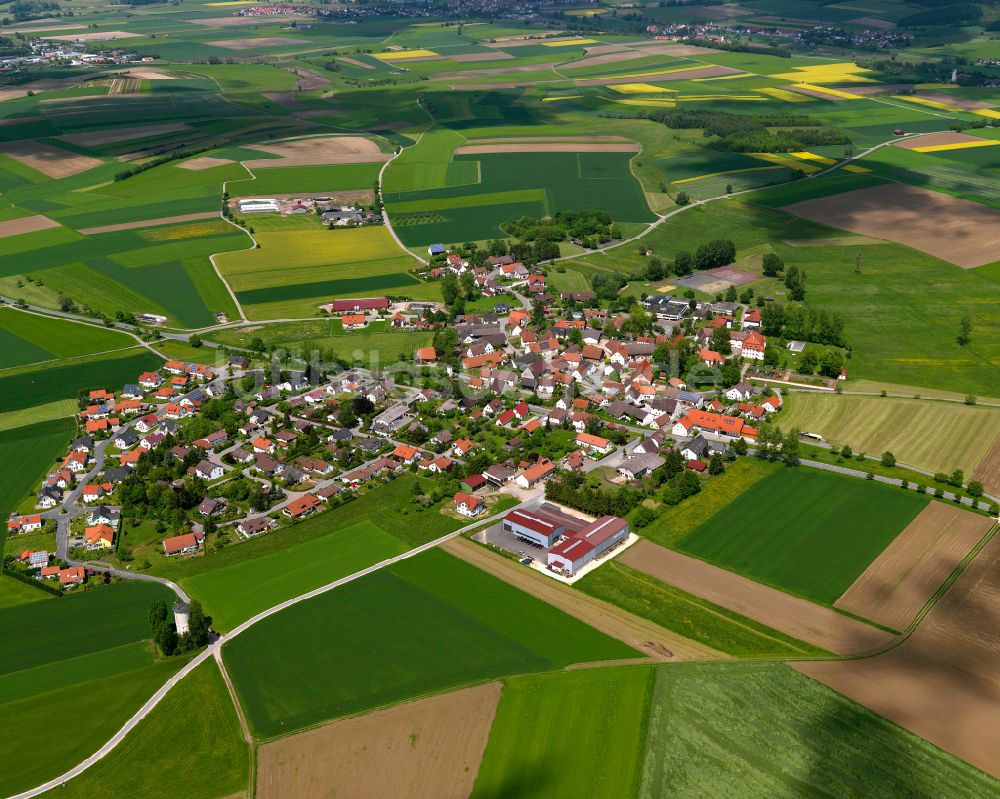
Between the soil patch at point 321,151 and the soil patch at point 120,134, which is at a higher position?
the soil patch at point 120,134

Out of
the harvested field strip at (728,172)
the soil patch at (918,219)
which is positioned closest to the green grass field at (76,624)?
the soil patch at (918,219)

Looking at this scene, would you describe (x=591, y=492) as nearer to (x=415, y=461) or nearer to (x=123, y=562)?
(x=415, y=461)

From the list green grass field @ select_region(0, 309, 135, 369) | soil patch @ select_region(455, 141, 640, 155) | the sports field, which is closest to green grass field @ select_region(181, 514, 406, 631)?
green grass field @ select_region(0, 309, 135, 369)

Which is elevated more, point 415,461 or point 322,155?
point 322,155

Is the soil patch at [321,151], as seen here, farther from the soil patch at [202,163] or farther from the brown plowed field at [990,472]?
the brown plowed field at [990,472]

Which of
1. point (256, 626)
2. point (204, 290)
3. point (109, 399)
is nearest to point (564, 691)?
point (256, 626)

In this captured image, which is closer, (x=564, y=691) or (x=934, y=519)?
(x=564, y=691)

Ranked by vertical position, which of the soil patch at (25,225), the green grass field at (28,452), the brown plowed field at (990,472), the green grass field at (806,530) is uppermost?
the soil patch at (25,225)
